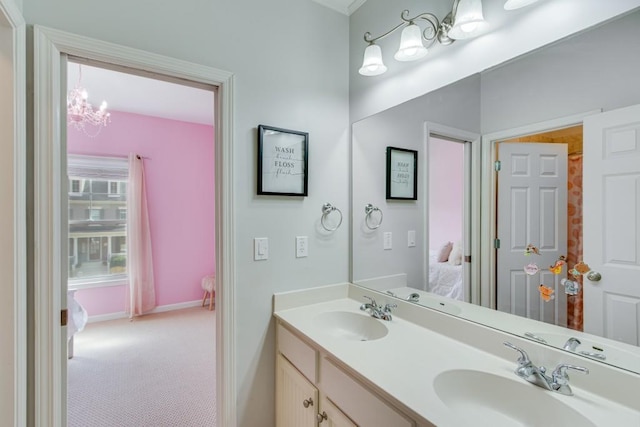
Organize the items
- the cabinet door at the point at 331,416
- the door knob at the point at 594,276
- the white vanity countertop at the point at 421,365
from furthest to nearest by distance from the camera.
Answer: the cabinet door at the point at 331,416, the door knob at the point at 594,276, the white vanity countertop at the point at 421,365

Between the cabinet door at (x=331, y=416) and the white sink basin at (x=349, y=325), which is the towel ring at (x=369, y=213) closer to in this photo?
the white sink basin at (x=349, y=325)

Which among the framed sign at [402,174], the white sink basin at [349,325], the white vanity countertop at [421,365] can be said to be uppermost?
the framed sign at [402,174]

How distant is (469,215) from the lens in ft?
4.49

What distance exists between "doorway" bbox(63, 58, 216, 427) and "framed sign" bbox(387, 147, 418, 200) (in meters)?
2.00

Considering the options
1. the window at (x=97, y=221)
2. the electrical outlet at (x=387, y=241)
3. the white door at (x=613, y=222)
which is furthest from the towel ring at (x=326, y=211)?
the window at (x=97, y=221)

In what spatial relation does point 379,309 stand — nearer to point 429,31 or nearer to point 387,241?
point 387,241

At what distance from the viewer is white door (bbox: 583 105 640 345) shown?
2.92 ft

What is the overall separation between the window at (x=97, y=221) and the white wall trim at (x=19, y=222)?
316cm

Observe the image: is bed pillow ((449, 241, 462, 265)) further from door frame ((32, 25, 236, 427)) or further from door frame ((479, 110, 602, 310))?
door frame ((32, 25, 236, 427))

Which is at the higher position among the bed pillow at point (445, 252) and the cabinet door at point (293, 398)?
the bed pillow at point (445, 252)

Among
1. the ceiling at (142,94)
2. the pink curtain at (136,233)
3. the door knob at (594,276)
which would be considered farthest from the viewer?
the pink curtain at (136,233)

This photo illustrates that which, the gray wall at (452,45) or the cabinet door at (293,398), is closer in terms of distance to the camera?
the gray wall at (452,45)

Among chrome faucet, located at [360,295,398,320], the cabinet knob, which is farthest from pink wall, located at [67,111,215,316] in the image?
the cabinet knob

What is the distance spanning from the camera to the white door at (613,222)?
2.92 ft
